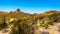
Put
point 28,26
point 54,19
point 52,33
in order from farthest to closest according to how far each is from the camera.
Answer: point 54,19 → point 28,26 → point 52,33

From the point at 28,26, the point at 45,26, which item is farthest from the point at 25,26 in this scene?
the point at 45,26

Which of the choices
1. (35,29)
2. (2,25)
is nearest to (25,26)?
(35,29)

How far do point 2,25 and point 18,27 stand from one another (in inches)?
135

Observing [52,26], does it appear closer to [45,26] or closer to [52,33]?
[45,26]

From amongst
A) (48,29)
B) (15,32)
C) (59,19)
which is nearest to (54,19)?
(59,19)

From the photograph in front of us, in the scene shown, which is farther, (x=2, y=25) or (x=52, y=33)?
(x=2, y=25)

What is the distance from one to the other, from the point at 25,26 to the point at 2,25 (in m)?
3.92

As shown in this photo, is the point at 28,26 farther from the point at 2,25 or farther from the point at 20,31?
the point at 2,25

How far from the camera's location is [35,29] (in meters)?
12.9

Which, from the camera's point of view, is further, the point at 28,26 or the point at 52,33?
the point at 28,26

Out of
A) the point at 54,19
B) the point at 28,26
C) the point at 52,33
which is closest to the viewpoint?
the point at 52,33

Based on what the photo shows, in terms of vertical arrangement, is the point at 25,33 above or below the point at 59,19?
below

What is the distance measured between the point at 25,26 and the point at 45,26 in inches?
83.0

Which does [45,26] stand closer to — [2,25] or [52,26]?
[52,26]
